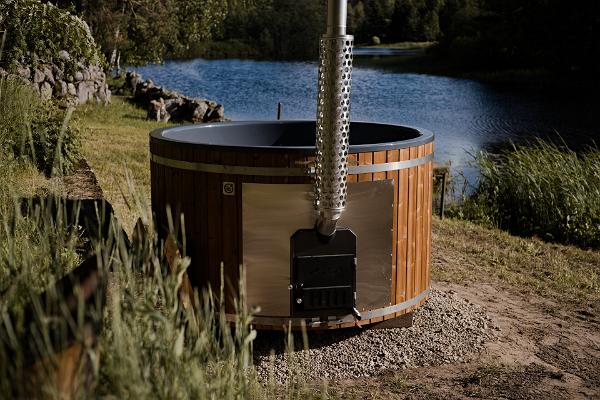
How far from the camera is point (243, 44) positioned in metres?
52.1

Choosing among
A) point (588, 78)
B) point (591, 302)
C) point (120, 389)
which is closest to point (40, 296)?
point (120, 389)

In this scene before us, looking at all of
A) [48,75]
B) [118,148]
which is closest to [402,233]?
[118,148]

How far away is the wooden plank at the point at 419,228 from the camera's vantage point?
4.74 m

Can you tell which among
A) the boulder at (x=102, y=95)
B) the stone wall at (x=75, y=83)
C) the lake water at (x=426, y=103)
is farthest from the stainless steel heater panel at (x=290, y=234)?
the boulder at (x=102, y=95)

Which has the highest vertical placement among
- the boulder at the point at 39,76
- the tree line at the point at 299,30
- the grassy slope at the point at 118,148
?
the tree line at the point at 299,30

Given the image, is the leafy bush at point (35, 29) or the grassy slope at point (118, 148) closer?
the leafy bush at point (35, 29)

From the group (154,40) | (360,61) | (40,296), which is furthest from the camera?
(360,61)

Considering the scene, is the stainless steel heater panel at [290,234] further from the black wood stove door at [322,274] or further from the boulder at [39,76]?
the boulder at [39,76]

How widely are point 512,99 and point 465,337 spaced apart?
28119 millimetres

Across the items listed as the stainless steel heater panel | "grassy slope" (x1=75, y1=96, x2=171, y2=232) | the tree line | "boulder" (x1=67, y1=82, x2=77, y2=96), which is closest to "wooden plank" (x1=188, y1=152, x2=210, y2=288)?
the stainless steel heater panel

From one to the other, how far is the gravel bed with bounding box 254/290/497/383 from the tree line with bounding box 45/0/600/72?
63.9 feet

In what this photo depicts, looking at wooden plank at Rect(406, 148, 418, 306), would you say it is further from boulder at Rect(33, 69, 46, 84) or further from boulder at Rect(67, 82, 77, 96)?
boulder at Rect(67, 82, 77, 96)

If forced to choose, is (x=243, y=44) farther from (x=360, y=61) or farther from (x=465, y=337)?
(x=465, y=337)

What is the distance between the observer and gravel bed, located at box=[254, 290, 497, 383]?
14.4ft
